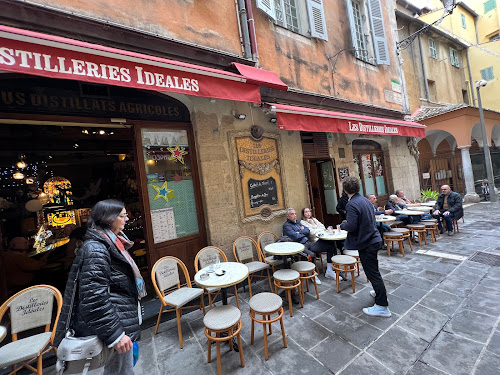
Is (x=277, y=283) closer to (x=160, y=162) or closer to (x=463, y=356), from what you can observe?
(x=463, y=356)

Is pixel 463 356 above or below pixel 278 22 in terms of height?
below

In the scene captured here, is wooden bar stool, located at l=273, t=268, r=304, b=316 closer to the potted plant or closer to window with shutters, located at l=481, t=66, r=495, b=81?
the potted plant

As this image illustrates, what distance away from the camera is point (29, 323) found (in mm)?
2598

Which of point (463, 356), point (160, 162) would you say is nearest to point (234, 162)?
point (160, 162)

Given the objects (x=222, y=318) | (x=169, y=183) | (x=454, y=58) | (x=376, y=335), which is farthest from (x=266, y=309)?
(x=454, y=58)

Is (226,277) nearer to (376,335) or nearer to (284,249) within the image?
(284,249)

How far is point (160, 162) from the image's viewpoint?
425 centimetres

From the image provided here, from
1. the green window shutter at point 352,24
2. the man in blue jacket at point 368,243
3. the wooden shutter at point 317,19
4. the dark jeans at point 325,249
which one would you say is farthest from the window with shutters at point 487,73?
the man in blue jacket at point 368,243

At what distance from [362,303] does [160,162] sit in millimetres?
4101

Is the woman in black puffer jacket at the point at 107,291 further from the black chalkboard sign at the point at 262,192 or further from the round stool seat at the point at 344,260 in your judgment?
the black chalkboard sign at the point at 262,192

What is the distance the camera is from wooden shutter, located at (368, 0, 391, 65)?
818 cm

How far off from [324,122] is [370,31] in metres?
5.64

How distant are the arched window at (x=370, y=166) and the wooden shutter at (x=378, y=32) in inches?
118

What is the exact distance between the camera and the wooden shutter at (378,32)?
818 cm
